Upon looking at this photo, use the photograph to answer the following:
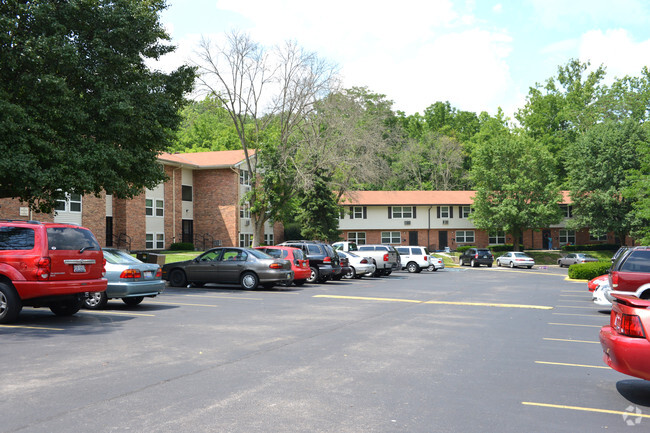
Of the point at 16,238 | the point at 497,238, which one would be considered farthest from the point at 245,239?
the point at 16,238

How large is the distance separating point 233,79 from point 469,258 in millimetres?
25901

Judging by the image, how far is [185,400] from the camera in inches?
231

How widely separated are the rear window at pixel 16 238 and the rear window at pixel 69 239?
35cm

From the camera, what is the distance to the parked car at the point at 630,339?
5559 millimetres

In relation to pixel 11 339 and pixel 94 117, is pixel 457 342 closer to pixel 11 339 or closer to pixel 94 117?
pixel 11 339

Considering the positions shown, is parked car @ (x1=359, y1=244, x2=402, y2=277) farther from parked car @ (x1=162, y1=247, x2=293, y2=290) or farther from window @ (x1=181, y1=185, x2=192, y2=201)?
window @ (x1=181, y1=185, x2=192, y2=201)

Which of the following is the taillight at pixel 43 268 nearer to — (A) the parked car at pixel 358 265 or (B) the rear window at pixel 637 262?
(B) the rear window at pixel 637 262

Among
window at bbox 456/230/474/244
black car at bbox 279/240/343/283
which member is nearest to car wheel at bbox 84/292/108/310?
black car at bbox 279/240/343/283

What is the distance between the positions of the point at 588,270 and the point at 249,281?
18.4 m

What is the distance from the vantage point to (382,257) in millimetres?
30297

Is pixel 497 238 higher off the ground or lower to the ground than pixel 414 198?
lower

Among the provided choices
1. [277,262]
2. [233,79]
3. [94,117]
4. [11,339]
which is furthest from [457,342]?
[233,79]

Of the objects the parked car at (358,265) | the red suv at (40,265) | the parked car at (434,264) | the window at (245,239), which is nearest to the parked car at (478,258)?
the parked car at (434,264)

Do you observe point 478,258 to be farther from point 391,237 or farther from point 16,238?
point 16,238
